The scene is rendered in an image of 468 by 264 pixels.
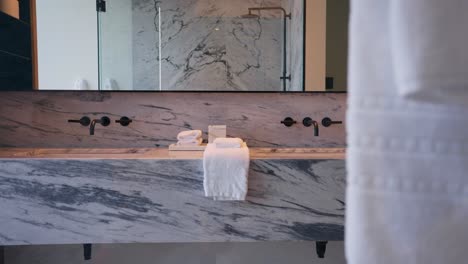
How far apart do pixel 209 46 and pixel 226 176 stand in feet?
2.76

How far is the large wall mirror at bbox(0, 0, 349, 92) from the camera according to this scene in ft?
6.18

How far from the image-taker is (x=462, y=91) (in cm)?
27

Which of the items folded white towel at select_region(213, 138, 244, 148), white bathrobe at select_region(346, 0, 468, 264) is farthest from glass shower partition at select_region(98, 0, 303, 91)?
white bathrobe at select_region(346, 0, 468, 264)

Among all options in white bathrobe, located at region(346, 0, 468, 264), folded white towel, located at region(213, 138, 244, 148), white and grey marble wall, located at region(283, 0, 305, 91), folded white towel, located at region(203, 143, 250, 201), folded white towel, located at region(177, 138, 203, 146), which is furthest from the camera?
white and grey marble wall, located at region(283, 0, 305, 91)

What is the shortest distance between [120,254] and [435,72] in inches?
80.8

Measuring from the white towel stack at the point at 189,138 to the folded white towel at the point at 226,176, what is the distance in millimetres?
366

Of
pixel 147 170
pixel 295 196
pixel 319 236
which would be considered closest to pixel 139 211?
pixel 147 170

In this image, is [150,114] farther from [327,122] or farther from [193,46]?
[327,122]

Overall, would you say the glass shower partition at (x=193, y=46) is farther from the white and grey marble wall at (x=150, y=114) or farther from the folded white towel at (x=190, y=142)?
the folded white towel at (x=190, y=142)

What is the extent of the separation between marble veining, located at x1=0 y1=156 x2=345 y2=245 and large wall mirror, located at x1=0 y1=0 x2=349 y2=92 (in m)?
0.64

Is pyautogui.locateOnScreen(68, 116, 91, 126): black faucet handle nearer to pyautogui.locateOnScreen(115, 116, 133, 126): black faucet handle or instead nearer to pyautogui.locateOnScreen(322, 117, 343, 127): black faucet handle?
pyautogui.locateOnScreen(115, 116, 133, 126): black faucet handle

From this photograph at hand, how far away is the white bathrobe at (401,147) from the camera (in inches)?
10.8

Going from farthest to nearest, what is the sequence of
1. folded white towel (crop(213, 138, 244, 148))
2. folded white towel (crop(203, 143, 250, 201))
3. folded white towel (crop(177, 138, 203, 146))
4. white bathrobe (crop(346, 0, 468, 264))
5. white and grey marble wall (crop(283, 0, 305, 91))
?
1. white and grey marble wall (crop(283, 0, 305, 91))
2. folded white towel (crop(177, 138, 203, 146))
3. folded white towel (crop(213, 138, 244, 148))
4. folded white towel (crop(203, 143, 250, 201))
5. white bathrobe (crop(346, 0, 468, 264))

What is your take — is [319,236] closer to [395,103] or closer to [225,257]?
[225,257]
